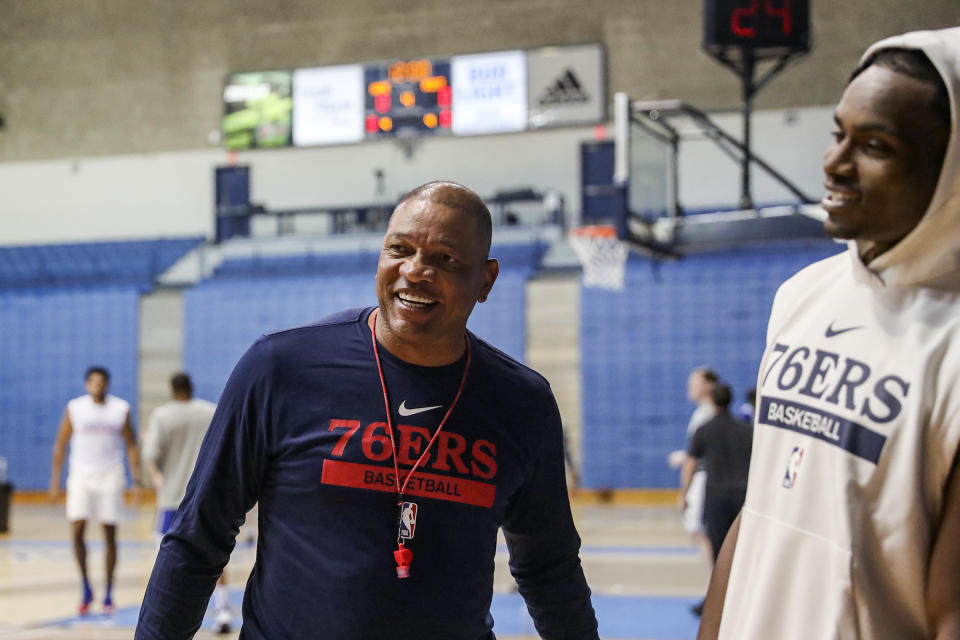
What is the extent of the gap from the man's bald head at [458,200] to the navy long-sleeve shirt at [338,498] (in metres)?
0.33

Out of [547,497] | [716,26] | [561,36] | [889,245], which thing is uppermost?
[561,36]

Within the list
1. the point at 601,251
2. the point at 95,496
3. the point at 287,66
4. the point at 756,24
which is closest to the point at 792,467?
the point at 95,496

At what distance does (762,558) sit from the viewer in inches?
72.4

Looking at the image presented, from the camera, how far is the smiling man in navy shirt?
7.85ft

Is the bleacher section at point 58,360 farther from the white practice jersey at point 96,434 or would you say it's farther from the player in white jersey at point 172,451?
the player in white jersey at point 172,451

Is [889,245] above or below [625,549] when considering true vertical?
above

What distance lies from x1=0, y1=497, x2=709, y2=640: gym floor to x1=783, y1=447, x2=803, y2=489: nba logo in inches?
238

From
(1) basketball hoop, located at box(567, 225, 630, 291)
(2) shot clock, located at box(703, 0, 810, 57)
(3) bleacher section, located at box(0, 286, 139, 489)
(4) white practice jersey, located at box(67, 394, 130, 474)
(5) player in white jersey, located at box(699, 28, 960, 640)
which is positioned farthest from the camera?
(3) bleacher section, located at box(0, 286, 139, 489)

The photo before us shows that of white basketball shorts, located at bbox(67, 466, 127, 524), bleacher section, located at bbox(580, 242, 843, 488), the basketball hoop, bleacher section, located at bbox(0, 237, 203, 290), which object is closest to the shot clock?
the basketball hoop

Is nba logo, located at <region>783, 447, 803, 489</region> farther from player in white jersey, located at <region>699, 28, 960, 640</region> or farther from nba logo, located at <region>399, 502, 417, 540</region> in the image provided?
nba logo, located at <region>399, 502, 417, 540</region>

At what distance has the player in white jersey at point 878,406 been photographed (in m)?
1.63

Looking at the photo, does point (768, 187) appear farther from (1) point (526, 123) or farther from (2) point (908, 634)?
(2) point (908, 634)

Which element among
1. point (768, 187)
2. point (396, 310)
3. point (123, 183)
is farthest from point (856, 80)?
point (123, 183)

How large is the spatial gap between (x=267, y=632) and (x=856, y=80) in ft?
5.44
